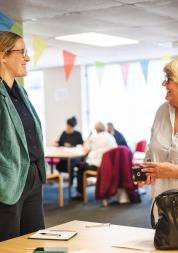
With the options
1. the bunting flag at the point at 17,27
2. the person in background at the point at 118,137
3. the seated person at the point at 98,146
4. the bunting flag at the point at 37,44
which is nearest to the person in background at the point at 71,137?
the person in background at the point at 118,137

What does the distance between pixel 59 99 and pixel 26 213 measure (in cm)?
885

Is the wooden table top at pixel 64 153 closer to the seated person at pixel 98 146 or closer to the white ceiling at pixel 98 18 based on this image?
the seated person at pixel 98 146

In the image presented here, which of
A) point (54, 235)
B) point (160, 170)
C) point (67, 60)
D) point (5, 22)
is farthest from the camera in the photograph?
point (67, 60)

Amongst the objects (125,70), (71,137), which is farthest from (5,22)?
(125,70)

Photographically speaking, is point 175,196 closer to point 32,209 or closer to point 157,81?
point 32,209

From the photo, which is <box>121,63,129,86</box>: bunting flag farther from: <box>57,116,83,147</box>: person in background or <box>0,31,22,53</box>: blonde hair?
<box>0,31,22,53</box>: blonde hair

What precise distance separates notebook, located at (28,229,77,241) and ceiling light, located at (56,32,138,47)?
4.45m

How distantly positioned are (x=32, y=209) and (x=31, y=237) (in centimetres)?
26

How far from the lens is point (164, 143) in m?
2.80

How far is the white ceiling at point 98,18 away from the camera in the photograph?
4543mm

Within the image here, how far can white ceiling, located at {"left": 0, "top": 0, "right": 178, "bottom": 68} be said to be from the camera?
4.54 m

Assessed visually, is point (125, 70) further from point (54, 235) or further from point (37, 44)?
point (54, 235)

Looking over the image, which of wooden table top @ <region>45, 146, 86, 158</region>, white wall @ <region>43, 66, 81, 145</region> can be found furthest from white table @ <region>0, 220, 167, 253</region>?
white wall @ <region>43, 66, 81, 145</region>

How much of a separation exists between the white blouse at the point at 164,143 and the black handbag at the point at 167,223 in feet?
1.91
